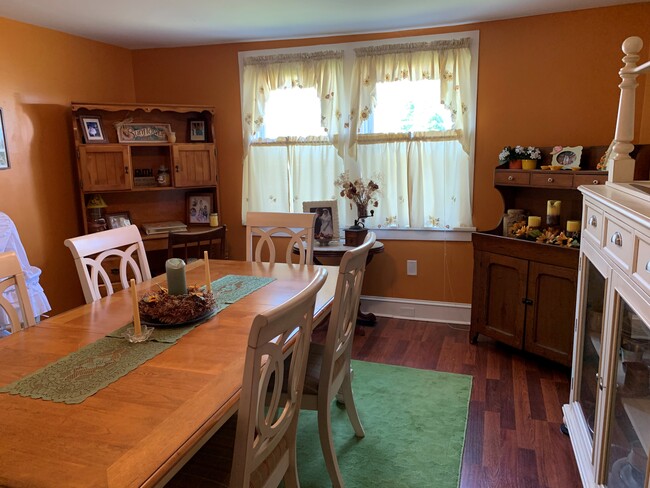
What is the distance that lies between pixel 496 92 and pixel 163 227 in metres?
2.86

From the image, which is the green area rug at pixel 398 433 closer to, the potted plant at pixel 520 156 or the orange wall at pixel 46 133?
the potted plant at pixel 520 156

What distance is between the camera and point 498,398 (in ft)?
8.74

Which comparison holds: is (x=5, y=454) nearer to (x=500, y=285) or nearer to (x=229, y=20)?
(x=500, y=285)

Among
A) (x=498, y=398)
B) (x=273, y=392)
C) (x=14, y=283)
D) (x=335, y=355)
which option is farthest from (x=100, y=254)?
(x=498, y=398)

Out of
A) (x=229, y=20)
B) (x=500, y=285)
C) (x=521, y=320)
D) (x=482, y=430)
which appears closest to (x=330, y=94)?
(x=229, y=20)

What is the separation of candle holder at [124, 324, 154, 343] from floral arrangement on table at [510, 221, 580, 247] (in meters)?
2.32

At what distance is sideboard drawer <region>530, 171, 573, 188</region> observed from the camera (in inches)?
113

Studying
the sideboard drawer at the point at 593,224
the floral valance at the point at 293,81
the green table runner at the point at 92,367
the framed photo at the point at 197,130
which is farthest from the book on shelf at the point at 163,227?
the sideboard drawer at the point at 593,224

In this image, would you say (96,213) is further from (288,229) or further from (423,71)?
(423,71)

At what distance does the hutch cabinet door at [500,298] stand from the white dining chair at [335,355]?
139 centimetres

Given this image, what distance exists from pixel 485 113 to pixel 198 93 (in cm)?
243

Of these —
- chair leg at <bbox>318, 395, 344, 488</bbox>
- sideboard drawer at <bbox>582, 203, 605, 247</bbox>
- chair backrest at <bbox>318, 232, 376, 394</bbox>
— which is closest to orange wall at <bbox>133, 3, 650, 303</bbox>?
sideboard drawer at <bbox>582, 203, 605, 247</bbox>

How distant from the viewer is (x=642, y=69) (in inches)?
67.4

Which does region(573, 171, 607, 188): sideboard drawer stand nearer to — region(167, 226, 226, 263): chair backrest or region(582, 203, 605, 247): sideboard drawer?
region(582, 203, 605, 247): sideboard drawer
